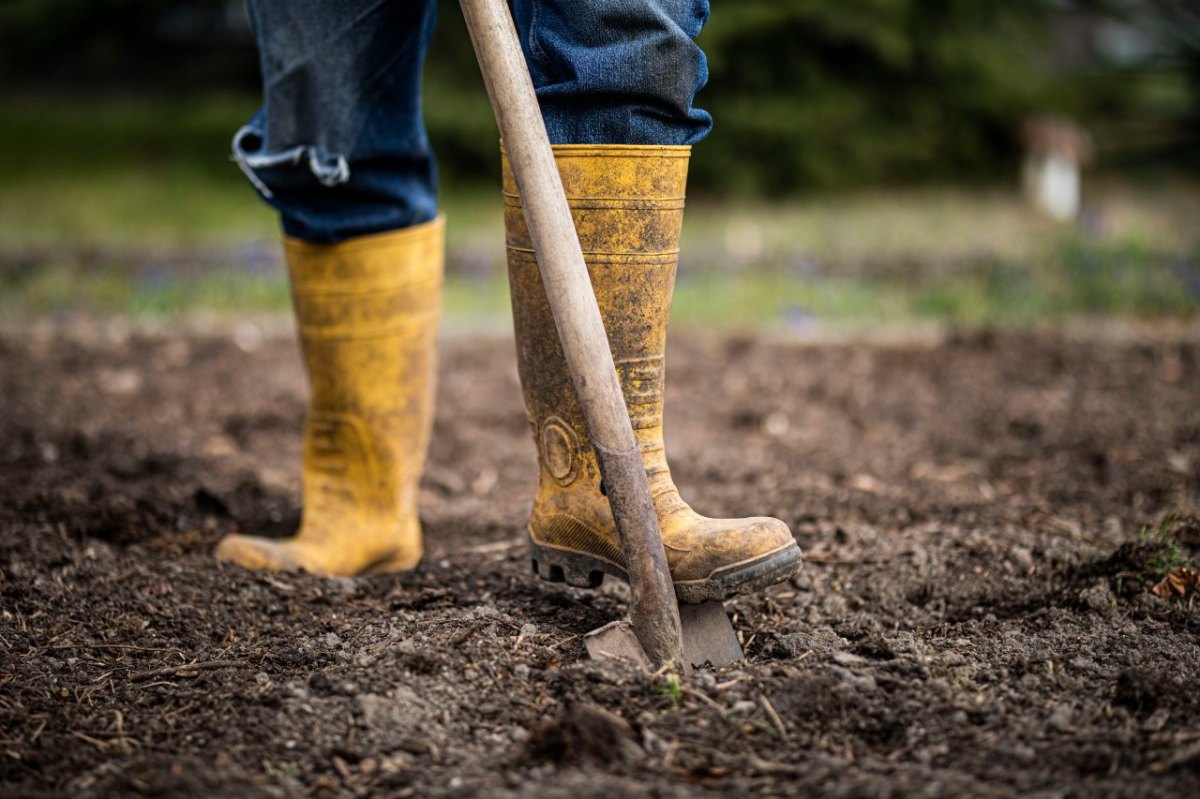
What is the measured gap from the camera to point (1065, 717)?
1.37 m

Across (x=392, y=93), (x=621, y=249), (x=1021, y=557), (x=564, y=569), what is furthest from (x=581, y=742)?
(x=392, y=93)

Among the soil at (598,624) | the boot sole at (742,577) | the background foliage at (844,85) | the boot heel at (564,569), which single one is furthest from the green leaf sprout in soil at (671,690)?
the background foliage at (844,85)

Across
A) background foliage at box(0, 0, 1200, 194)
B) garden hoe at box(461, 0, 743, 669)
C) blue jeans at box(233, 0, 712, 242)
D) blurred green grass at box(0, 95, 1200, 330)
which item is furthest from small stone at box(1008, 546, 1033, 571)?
background foliage at box(0, 0, 1200, 194)

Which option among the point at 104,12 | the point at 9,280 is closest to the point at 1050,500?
the point at 9,280

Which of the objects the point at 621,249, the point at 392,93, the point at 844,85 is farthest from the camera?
the point at 844,85

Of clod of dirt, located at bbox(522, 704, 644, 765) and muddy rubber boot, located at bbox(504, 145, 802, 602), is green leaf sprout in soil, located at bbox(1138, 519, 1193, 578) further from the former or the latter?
clod of dirt, located at bbox(522, 704, 644, 765)

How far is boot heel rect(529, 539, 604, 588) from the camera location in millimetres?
1677

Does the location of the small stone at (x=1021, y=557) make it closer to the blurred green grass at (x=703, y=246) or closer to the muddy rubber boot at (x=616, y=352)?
the muddy rubber boot at (x=616, y=352)

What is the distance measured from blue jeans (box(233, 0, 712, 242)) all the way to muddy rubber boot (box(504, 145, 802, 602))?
0.06m

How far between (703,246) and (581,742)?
477cm

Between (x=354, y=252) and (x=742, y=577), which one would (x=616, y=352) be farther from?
(x=354, y=252)

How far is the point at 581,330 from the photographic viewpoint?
150 centimetres

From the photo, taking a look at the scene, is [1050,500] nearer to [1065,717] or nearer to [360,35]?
[1065,717]

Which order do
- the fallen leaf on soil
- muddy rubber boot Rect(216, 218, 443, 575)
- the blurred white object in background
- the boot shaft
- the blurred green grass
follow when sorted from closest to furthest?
1. the boot shaft
2. the fallen leaf on soil
3. muddy rubber boot Rect(216, 218, 443, 575)
4. the blurred green grass
5. the blurred white object in background
